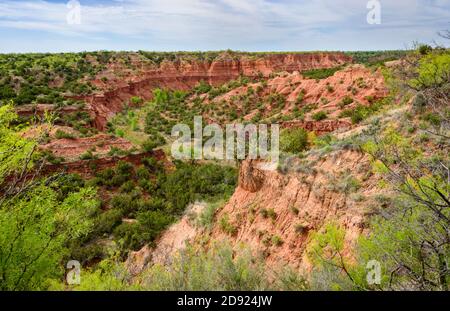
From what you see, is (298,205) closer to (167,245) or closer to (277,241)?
(277,241)

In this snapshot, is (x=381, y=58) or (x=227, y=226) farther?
(x=381, y=58)

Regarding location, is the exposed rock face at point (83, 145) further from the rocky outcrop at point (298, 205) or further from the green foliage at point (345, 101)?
the green foliage at point (345, 101)

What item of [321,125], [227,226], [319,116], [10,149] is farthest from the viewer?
[319,116]

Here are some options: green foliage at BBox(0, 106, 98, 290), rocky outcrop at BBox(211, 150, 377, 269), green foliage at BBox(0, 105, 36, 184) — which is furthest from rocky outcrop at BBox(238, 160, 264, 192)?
green foliage at BBox(0, 105, 36, 184)

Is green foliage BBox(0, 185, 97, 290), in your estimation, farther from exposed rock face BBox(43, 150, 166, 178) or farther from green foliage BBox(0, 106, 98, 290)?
exposed rock face BBox(43, 150, 166, 178)

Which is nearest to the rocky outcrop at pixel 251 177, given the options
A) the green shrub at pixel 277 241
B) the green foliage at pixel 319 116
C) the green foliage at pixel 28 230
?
the green shrub at pixel 277 241

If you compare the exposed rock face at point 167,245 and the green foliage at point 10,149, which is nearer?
the green foliage at point 10,149

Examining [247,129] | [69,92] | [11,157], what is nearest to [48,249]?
[11,157]

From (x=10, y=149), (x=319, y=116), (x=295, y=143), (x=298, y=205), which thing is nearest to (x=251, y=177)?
(x=298, y=205)
